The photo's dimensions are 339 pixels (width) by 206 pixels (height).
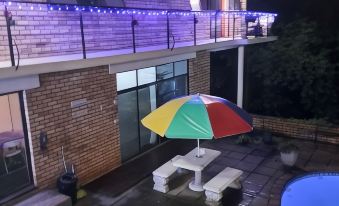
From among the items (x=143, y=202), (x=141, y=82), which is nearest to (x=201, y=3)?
(x=141, y=82)

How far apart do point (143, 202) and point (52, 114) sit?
275 cm

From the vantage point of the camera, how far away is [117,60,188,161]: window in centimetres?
940

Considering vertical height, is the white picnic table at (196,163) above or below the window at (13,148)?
below

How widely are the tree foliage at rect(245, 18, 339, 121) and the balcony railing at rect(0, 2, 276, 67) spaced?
4.43 feet

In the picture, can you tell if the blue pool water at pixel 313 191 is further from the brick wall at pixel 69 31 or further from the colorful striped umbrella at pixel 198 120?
the brick wall at pixel 69 31

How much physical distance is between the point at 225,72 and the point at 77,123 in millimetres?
8166

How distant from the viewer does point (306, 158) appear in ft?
31.7

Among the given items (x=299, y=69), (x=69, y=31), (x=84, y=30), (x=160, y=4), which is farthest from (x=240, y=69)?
(x=69, y=31)

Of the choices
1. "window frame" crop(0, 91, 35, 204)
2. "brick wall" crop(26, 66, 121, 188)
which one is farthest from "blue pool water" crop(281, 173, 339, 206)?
"window frame" crop(0, 91, 35, 204)

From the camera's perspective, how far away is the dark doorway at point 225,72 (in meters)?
14.0

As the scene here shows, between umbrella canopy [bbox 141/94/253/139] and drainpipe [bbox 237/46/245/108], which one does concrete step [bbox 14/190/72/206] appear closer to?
umbrella canopy [bbox 141/94/253/139]

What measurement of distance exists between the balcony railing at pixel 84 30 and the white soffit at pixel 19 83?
0.33 metres

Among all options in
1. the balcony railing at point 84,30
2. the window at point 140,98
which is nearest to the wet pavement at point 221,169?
the window at point 140,98

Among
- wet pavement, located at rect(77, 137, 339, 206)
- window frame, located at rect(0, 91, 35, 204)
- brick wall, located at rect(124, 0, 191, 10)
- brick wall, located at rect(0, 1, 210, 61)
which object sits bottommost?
wet pavement, located at rect(77, 137, 339, 206)
